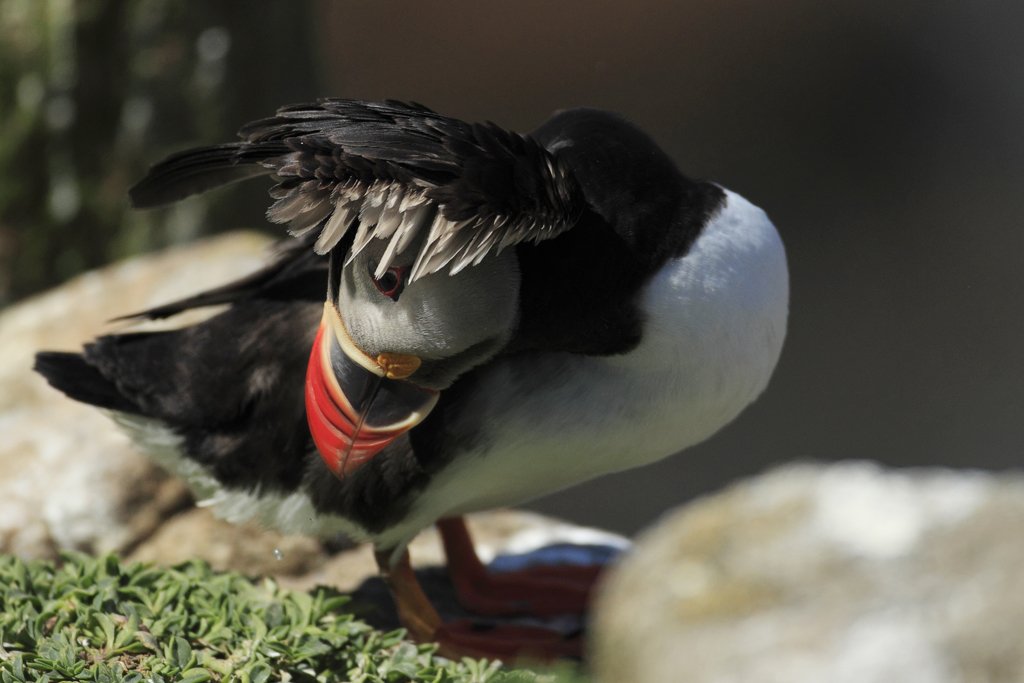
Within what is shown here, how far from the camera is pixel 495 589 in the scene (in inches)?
170

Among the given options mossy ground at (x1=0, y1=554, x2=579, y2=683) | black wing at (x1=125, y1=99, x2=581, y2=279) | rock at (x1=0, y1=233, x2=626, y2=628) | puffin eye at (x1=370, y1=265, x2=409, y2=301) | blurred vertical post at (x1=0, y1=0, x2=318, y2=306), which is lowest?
rock at (x1=0, y1=233, x2=626, y2=628)

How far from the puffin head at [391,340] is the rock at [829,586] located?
3.61 ft

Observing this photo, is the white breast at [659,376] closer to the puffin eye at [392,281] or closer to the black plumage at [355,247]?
the black plumage at [355,247]

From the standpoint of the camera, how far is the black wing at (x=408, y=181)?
282 cm

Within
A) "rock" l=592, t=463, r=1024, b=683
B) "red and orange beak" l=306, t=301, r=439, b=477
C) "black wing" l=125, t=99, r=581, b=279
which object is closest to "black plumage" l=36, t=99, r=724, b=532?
"black wing" l=125, t=99, r=581, b=279

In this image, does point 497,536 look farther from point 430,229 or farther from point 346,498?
point 430,229

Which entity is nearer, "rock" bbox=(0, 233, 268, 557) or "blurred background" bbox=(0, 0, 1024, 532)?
"rock" bbox=(0, 233, 268, 557)

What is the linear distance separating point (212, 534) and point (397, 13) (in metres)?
8.51

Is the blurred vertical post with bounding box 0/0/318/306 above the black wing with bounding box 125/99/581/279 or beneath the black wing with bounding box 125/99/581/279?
beneath

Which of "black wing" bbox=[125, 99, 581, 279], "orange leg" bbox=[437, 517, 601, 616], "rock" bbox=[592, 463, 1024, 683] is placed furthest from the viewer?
"orange leg" bbox=[437, 517, 601, 616]

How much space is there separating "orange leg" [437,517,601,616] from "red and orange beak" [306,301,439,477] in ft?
3.63

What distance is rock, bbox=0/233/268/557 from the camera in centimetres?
442

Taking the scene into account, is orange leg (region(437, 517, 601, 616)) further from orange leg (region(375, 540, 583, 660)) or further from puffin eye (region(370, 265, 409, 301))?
puffin eye (region(370, 265, 409, 301))

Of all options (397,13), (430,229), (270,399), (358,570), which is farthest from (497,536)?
(397,13)
